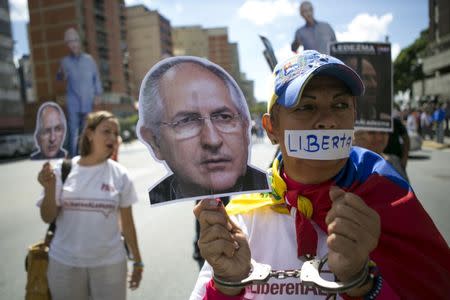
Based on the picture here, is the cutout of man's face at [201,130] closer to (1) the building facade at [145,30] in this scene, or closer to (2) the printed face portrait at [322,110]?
(2) the printed face portrait at [322,110]

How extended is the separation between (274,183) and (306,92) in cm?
38

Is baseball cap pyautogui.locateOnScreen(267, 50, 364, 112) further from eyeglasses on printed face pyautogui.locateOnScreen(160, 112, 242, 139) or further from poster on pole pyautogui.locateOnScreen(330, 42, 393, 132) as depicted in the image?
poster on pole pyautogui.locateOnScreen(330, 42, 393, 132)

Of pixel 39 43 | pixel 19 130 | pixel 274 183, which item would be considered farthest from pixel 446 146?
pixel 39 43

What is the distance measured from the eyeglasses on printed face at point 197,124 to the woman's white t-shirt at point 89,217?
173 cm

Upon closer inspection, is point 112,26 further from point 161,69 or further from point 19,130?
point 161,69

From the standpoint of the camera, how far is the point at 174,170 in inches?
52.7

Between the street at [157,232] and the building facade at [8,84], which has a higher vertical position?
the building facade at [8,84]

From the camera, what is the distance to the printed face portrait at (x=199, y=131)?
1315 millimetres

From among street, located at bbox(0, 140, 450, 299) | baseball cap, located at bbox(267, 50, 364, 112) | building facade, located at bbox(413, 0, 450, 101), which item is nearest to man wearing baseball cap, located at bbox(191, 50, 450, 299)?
baseball cap, located at bbox(267, 50, 364, 112)

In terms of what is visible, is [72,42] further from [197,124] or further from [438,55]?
[438,55]

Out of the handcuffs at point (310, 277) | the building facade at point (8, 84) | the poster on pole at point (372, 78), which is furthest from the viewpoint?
the building facade at point (8, 84)

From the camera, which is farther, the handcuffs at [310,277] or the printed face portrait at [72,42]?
the printed face portrait at [72,42]

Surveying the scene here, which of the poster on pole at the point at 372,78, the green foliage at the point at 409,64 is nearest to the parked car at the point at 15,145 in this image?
the poster on pole at the point at 372,78

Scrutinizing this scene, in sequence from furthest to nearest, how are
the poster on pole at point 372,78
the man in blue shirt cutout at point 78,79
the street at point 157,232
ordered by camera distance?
1. the street at point 157,232
2. the man in blue shirt cutout at point 78,79
3. the poster on pole at point 372,78
